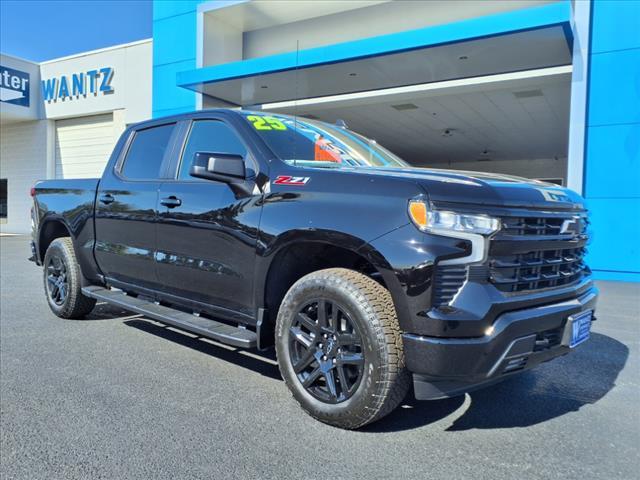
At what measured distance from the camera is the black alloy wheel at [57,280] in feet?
17.6

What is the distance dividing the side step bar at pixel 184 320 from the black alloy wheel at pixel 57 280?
0.63m

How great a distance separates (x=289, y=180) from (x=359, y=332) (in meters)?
1.04

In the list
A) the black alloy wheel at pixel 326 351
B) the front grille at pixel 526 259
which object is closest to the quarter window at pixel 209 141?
the black alloy wheel at pixel 326 351

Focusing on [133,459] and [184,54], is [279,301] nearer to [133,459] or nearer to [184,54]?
[133,459]

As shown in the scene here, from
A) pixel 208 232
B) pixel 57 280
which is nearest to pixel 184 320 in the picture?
pixel 208 232

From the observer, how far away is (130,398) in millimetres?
3330

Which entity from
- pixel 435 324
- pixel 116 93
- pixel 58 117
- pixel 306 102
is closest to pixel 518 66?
pixel 306 102

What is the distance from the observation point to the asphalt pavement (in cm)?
251

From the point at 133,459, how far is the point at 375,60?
36.0ft

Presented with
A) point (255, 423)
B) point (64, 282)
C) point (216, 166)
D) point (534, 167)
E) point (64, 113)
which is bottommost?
point (255, 423)

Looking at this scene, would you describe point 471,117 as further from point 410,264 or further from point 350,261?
point 410,264

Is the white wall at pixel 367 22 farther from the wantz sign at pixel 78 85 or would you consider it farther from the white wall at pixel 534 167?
the white wall at pixel 534 167

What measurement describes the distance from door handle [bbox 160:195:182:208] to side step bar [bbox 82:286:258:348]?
0.83 m

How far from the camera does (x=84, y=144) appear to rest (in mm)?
20703
